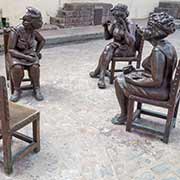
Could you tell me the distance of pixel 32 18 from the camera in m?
2.92

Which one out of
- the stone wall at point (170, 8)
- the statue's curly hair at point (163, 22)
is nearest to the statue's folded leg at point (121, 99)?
the statue's curly hair at point (163, 22)

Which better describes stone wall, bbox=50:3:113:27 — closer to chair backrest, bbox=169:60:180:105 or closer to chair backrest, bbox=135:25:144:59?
chair backrest, bbox=135:25:144:59

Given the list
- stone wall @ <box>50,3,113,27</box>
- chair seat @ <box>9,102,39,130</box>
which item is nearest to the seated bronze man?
chair seat @ <box>9,102,39,130</box>

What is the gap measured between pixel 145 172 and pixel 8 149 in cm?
101

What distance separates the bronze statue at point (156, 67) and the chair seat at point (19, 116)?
91 cm

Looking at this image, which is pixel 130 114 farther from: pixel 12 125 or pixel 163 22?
pixel 12 125

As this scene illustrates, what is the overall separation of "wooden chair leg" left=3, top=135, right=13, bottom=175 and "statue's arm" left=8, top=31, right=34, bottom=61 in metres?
1.38

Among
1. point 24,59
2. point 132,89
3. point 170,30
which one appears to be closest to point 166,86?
point 132,89

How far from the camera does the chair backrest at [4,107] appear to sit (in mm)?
1801

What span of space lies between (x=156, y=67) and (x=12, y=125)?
3.94 ft

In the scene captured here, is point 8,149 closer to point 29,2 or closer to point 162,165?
point 162,165

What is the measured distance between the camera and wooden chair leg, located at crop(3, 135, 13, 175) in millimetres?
1958

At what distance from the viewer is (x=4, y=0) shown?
229 inches

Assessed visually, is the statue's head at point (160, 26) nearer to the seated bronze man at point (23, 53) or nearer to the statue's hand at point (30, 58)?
the seated bronze man at point (23, 53)
